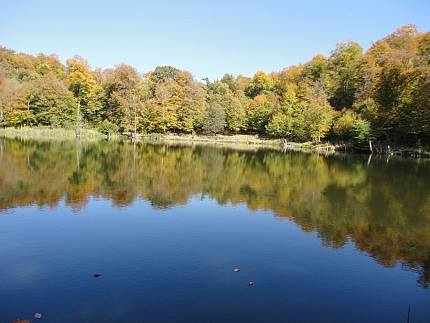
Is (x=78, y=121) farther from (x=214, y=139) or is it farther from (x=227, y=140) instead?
(x=227, y=140)

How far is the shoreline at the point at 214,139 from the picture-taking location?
198 feet

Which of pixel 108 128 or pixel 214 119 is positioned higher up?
pixel 214 119

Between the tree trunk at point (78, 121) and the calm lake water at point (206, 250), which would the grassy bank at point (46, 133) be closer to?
the tree trunk at point (78, 121)

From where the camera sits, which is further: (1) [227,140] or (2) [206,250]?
(1) [227,140]

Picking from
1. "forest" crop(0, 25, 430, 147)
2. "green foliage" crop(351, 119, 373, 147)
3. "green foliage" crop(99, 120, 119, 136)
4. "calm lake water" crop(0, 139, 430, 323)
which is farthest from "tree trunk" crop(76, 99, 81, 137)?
"green foliage" crop(351, 119, 373, 147)

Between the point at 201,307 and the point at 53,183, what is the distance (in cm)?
1790

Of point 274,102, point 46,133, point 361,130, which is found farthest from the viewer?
point 274,102

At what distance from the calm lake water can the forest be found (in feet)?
119

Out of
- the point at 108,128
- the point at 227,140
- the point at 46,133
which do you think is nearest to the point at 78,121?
the point at 108,128

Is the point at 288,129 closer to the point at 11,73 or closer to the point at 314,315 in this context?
the point at 11,73

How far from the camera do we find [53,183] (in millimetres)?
24297

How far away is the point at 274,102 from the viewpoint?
83.4 meters

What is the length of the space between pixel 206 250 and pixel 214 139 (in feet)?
218

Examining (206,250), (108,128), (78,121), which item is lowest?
(206,250)
